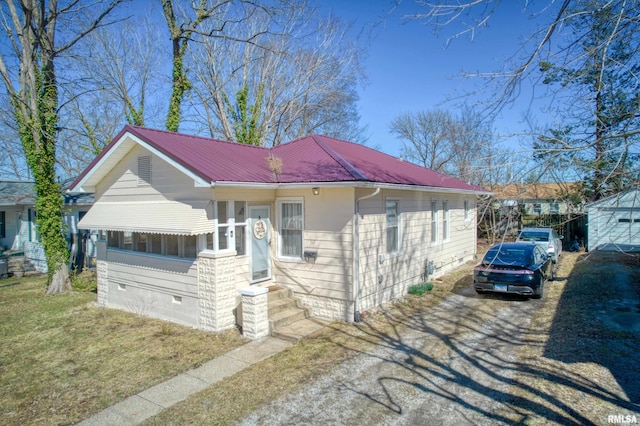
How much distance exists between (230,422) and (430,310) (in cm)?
652

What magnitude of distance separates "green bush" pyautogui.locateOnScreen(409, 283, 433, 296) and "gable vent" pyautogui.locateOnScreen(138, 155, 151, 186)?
795 centimetres

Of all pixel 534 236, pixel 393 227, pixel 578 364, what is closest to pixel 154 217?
pixel 393 227

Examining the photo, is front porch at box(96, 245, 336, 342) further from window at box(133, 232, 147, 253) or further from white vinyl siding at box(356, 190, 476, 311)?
white vinyl siding at box(356, 190, 476, 311)

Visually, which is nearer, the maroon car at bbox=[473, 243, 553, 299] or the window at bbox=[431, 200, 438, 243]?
the maroon car at bbox=[473, 243, 553, 299]

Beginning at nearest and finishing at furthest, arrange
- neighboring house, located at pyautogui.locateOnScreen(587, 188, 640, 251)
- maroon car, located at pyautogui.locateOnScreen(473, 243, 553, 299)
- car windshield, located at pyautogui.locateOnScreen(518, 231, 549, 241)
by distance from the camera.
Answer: neighboring house, located at pyautogui.locateOnScreen(587, 188, 640, 251) → maroon car, located at pyautogui.locateOnScreen(473, 243, 553, 299) → car windshield, located at pyautogui.locateOnScreen(518, 231, 549, 241)

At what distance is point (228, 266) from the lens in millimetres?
8906

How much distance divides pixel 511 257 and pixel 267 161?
7.42 meters

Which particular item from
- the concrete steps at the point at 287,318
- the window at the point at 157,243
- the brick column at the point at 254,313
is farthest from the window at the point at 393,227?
the window at the point at 157,243

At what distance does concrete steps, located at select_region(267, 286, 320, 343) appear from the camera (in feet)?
27.9

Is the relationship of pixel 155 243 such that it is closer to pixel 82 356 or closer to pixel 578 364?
pixel 82 356

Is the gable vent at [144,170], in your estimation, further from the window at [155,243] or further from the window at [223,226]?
the window at [223,226]

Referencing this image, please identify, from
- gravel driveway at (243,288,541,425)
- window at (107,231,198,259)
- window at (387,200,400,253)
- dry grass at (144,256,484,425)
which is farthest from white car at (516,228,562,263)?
window at (107,231,198,259)

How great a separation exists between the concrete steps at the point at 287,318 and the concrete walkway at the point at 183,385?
320mm

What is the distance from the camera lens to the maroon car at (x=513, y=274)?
34.7 ft
